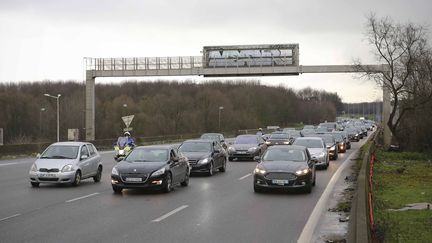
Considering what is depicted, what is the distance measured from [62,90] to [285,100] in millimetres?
61263

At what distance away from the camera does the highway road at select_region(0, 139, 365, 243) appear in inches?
377

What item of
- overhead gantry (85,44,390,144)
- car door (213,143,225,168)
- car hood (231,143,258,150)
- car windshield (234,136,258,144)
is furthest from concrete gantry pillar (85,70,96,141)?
car door (213,143,225,168)

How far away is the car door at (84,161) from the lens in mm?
19142

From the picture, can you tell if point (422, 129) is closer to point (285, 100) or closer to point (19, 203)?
point (19, 203)

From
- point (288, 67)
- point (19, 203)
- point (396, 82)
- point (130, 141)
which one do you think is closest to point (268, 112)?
point (288, 67)

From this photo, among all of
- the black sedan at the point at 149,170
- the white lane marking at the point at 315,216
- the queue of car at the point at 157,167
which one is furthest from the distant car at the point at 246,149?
the black sedan at the point at 149,170

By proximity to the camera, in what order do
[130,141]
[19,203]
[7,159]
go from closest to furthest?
1. [19,203]
2. [130,141]
3. [7,159]

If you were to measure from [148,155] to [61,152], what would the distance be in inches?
145

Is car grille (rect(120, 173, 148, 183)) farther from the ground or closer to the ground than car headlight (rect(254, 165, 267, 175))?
closer to the ground

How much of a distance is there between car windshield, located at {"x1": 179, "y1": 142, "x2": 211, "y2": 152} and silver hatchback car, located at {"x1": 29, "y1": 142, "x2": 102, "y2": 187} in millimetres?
4573

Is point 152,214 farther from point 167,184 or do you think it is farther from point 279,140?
point 279,140

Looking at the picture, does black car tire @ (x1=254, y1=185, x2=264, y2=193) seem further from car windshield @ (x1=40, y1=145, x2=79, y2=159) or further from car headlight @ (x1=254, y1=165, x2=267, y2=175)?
car windshield @ (x1=40, y1=145, x2=79, y2=159)

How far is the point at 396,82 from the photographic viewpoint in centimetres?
4094

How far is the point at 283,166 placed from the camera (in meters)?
16.5
